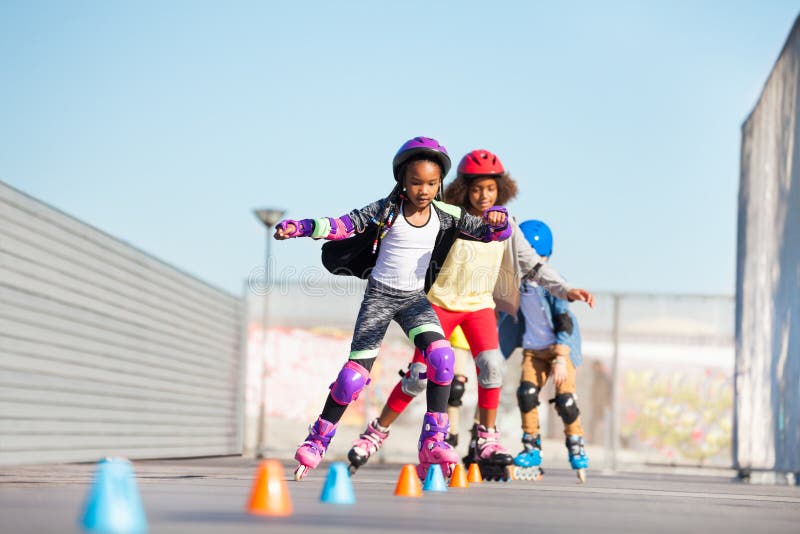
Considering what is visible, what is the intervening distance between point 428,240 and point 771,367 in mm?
5453

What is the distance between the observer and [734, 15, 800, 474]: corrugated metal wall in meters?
9.46

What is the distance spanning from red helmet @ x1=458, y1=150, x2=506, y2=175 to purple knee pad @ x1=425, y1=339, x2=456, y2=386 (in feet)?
6.26

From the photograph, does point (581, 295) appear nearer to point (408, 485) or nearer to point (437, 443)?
point (437, 443)

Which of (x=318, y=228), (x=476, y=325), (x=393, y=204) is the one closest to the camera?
(x=318, y=228)

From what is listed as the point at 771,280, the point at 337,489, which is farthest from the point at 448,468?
the point at 771,280

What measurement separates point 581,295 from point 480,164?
1243 millimetres

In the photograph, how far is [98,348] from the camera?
10445mm

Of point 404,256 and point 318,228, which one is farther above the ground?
point 318,228

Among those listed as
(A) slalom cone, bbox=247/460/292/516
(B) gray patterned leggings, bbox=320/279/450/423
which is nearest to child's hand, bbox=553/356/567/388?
(B) gray patterned leggings, bbox=320/279/450/423

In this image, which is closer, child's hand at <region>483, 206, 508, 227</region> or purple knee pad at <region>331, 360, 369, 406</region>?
purple knee pad at <region>331, 360, 369, 406</region>

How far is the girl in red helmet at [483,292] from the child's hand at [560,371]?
0.57 meters

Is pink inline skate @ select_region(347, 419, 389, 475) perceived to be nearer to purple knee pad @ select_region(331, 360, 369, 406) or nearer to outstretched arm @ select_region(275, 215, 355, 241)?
purple knee pad @ select_region(331, 360, 369, 406)

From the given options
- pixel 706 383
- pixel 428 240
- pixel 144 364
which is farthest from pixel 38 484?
pixel 706 383

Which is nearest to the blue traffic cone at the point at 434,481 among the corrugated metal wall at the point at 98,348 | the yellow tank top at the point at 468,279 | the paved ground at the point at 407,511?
the paved ground at the point at 407,511
